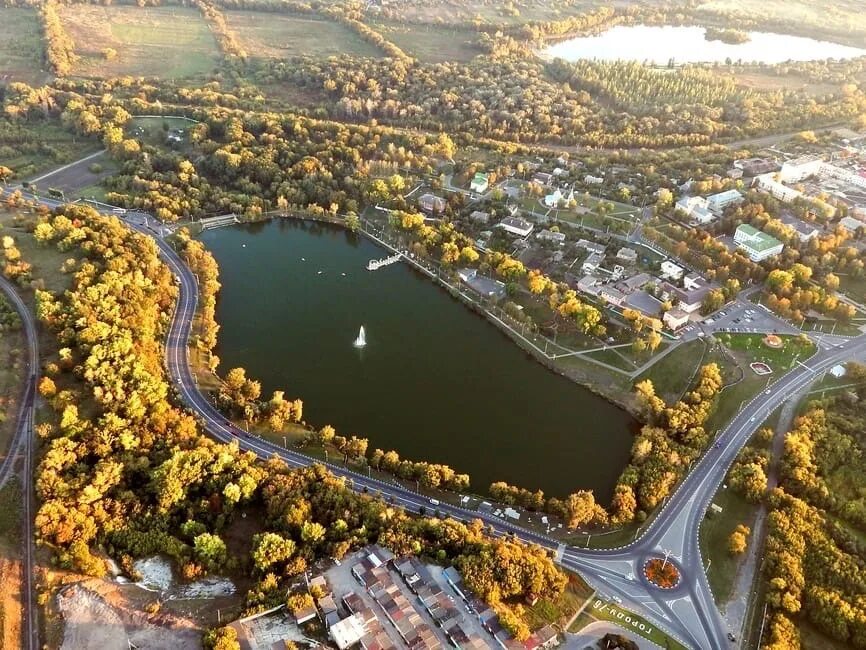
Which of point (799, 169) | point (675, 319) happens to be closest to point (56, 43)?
point (675, 319)

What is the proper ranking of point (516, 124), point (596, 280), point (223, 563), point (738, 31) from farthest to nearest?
point (738, 31) → point (516, 124) → point (596, 280) → point (223, 563)

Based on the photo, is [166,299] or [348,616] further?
[166,299]

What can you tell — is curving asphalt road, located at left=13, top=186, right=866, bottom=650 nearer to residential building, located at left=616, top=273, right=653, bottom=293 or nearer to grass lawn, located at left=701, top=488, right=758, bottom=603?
grass lawn, located at left=701, top=488, right=758, bottom=603

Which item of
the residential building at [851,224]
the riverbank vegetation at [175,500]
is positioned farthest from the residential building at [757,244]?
the riverbank vegetation at [175,500]

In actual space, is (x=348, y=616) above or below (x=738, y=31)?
below

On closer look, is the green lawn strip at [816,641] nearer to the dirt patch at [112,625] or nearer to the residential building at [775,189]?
the dirt patch at [112,625]

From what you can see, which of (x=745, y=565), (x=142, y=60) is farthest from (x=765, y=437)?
(x=142, y=60)

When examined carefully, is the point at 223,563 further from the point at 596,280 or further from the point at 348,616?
the point at 596,280

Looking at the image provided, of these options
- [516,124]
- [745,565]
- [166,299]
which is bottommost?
[745,565]
